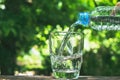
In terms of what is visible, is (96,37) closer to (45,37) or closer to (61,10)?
(61,10)

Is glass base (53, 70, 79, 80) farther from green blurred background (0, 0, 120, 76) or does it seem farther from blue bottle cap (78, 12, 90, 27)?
green blurred background (0, 0, 120, 76)

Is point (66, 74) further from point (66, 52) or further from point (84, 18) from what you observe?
point (84, 18)

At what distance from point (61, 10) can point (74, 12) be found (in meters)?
0.11

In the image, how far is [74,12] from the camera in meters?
3.73

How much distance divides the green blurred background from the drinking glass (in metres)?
1.52

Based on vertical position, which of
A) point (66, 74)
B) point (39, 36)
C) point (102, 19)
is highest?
point (39, 36)

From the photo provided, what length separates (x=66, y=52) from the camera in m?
1.66

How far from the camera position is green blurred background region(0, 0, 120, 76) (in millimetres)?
3373

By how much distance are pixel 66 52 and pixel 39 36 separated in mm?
1647

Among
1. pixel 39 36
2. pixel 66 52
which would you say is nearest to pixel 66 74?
pixel 66 52

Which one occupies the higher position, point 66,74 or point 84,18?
point 84,18

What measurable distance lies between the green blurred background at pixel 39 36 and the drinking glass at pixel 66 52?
152 cm

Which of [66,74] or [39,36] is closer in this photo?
[66,74]

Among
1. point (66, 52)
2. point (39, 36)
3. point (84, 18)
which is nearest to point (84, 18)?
point (84, 18)
